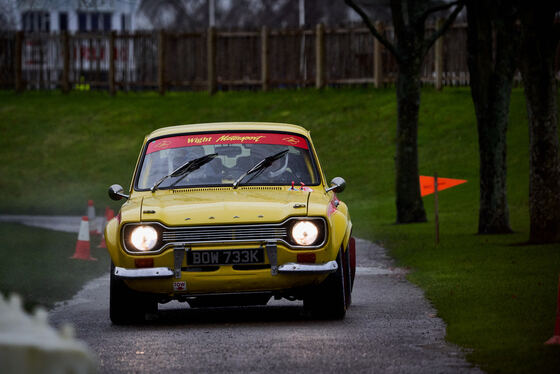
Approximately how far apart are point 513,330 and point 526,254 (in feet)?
24.9

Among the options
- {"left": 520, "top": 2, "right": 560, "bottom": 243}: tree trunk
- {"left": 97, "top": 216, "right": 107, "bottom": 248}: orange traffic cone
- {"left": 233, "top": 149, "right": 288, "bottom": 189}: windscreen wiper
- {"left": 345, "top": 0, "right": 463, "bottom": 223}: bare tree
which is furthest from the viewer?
{"left": 345, "top": 0, "right": 463, "bottom": 223}: bare tree

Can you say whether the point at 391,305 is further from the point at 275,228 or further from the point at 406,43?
the point at 406,43

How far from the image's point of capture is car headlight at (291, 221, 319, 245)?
1003 cm

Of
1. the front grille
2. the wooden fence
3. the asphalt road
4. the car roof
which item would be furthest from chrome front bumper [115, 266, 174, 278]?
the wooden fence

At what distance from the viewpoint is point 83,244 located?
1873 cm

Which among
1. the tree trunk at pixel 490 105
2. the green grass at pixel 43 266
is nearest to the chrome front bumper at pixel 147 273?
the green grass at pixel 43 266

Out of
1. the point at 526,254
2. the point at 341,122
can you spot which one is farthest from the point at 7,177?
the point at 526,254

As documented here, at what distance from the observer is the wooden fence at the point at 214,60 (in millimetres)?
40719

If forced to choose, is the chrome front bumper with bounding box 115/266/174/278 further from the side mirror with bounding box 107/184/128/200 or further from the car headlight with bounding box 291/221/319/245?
the side mirror with bounding box 107/184/128/200

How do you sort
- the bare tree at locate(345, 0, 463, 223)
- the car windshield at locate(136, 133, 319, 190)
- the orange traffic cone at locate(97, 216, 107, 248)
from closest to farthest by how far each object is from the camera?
the car windshield at locate(136, 133, 319, 190) < the orange traffic cone at locate(97, 216, 107, 248) < the bare tree at locate(345, 0, 463, 223)

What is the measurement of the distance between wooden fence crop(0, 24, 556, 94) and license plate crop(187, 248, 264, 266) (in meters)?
29.3

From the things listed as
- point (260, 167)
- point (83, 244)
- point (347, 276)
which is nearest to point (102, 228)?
point (83, 244)

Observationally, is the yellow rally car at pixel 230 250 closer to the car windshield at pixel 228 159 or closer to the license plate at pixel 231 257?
the license plate at pixel 231 257

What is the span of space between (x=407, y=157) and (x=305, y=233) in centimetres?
1556
